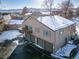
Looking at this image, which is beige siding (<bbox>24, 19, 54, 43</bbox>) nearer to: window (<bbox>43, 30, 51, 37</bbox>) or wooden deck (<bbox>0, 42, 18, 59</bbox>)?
window (<bbox>43, 30, 51, 37</bbox>)

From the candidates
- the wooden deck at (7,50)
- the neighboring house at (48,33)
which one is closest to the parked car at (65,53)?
the neighboring house at (48,33)

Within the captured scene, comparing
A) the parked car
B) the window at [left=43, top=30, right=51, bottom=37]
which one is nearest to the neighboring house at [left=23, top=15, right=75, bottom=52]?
the window at [left=43, top=30, right=51, bottom=37]

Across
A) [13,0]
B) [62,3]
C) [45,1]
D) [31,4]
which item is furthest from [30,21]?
[13,0]

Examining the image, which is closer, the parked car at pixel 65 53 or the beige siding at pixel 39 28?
the parked car at pixel 65 53

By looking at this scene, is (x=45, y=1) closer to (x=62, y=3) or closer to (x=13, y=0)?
(x=62, y=3)

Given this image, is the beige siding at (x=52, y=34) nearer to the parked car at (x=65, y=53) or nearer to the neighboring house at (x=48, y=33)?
the neighboring house at (x=48, y=33)
